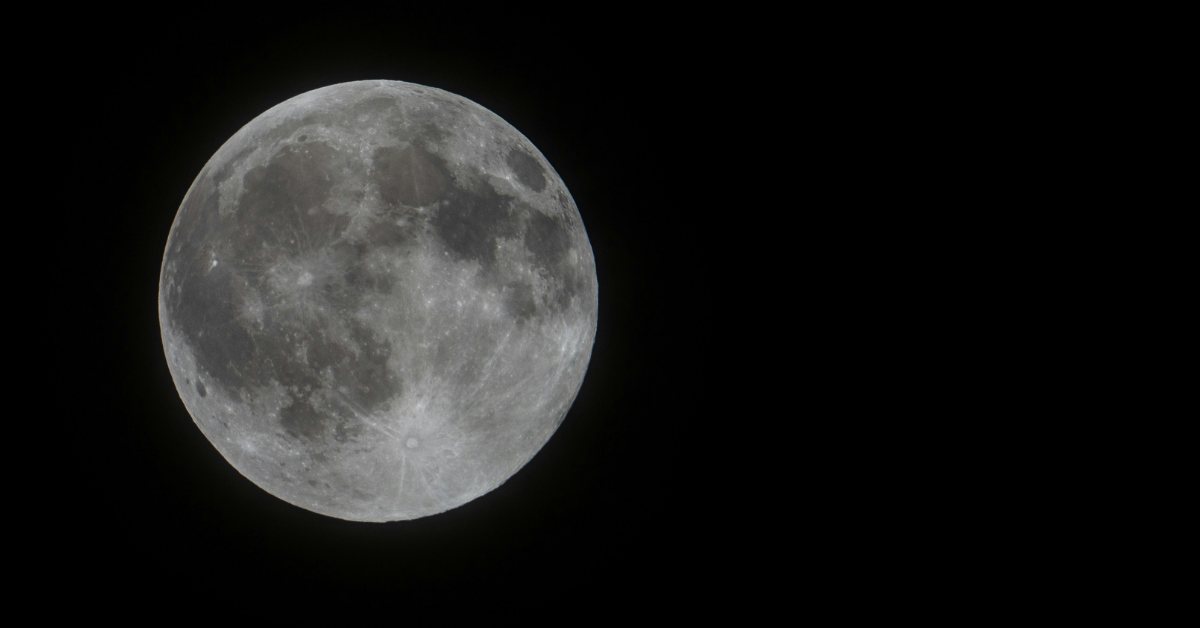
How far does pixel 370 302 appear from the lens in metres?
3.38

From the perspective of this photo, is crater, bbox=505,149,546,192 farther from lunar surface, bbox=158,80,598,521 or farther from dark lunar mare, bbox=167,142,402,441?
dark lunar mare, bbox=167,142,402,441

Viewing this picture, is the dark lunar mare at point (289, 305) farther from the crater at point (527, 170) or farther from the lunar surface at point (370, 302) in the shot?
the crater at point (527, 170)

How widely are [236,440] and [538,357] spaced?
1.89m

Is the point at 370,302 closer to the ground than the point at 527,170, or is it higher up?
closer to the ground

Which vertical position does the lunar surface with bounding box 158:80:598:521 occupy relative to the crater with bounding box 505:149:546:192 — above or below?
below

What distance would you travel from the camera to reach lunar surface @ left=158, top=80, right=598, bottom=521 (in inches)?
135

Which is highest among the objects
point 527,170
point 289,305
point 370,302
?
point 527,170

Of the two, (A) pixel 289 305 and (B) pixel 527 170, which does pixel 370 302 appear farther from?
(B) pixel 527 170

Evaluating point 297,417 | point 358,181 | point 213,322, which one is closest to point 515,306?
point 358,181

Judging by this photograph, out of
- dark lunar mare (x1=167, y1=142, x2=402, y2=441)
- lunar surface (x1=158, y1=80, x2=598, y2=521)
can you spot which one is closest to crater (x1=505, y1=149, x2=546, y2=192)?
lunar surface (x1=158, y1=80, x2=598, y2=521)

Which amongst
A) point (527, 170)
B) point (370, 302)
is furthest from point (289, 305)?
point (527, 170)

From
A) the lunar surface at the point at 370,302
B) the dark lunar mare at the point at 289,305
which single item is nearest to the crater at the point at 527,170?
the lunar surface at the point at 370,302

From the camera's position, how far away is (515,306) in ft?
12.2

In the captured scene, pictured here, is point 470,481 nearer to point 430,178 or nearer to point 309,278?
point 309,278
